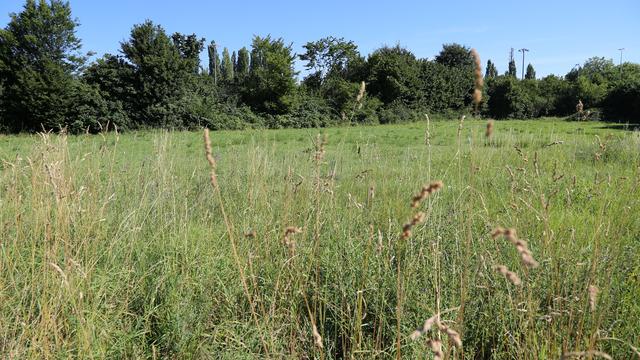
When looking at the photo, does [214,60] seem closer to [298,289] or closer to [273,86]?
[273,86]

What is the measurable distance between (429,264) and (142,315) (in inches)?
62.4

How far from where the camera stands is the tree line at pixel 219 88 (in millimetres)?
23438

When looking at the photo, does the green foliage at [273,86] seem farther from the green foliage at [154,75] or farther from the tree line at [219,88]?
the green foliage at [154,75]

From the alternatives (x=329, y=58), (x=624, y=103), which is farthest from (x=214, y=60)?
(x=624, y=103)

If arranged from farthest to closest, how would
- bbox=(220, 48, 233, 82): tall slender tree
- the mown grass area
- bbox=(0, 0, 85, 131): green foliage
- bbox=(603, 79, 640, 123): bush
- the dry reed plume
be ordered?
1. bbox=(220, 48, 233, 82): tall slender tree
2. bbox=(603, 79, 640, 123): bush
3. bbox=(0, 0, 85, 131): green foliage
4. the mown grass area
5. the dry reed plume

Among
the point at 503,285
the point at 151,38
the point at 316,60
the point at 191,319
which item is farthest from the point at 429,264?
the point at 316,60

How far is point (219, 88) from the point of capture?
104 ft

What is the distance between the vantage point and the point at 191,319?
2.22 meters

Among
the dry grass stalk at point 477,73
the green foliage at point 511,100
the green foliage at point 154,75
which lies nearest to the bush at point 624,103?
the green foliage at point 511,100

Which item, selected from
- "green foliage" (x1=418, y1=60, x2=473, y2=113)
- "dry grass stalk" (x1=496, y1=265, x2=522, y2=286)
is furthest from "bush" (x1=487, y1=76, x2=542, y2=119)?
"dry grass stalk" (x1=496, y1=265, x2=522, y2=286)

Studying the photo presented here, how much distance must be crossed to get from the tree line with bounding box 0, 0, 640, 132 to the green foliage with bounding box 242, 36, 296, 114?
0.07 m

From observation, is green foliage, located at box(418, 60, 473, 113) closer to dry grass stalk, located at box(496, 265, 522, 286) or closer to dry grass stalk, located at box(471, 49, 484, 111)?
dry grass stalk, located at box(471, 49, 484, 111)

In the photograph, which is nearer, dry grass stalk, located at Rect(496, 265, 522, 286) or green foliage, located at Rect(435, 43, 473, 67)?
dry grass stalk, located at Rect(496, 265, 522, 286)

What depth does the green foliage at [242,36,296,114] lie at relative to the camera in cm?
3072
